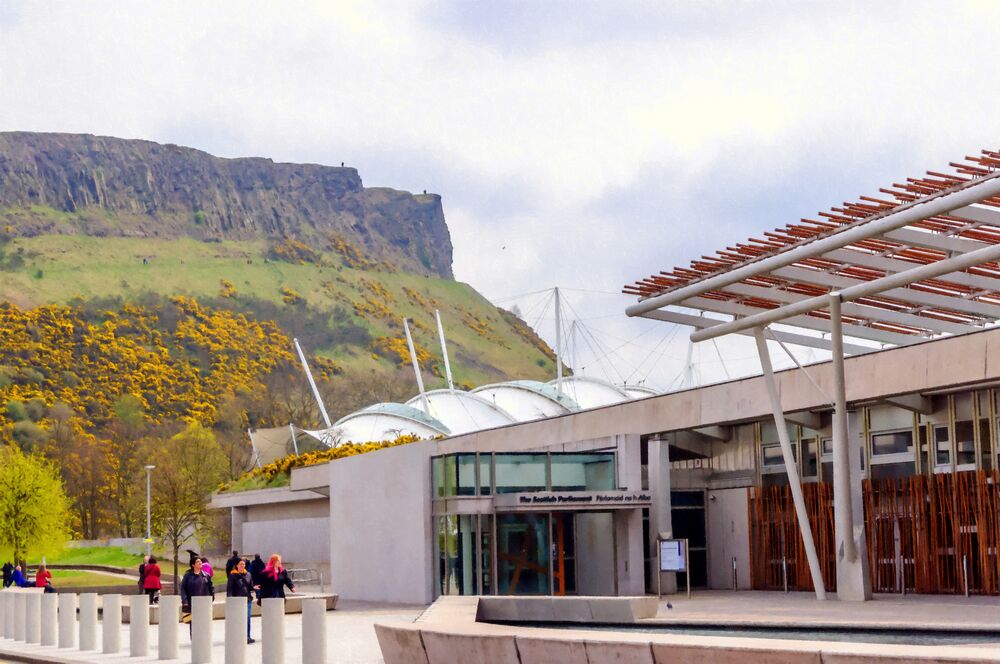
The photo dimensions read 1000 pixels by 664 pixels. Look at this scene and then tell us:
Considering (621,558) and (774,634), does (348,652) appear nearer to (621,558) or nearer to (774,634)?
(774,634)

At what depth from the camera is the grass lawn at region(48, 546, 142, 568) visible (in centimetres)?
9206

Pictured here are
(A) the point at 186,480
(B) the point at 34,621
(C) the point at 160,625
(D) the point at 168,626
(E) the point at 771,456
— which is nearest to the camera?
(D) the point at 168,626

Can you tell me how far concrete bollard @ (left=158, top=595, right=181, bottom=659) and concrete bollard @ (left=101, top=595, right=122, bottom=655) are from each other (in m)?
1.53

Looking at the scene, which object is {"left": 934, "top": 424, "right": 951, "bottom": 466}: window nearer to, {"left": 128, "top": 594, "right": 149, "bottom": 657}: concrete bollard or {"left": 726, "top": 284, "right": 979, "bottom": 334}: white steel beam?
{"left": 726, "top": 284, "right": 979, "bottom": 334}: white steel beam

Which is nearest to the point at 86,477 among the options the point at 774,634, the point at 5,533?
the point at 5,533

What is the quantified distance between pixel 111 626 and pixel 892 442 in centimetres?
1770

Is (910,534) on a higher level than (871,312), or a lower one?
lower

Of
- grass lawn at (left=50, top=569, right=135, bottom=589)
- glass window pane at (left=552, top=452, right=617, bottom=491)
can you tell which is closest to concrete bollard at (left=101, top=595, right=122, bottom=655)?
glass window pane at (left=552, top=452, right=617, bottom=491)

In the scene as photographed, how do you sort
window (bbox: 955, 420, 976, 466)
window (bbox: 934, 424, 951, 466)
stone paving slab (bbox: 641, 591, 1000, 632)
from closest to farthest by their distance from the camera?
1. stone paving slab (bbox: 641, 591, 1000, 632)
2. window (bbox: 955, 420, 976, 466)
3. window (bbox: 934, 424, 951, 466)

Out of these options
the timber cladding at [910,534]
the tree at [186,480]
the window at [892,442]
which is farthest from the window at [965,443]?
the tree at [186,480]

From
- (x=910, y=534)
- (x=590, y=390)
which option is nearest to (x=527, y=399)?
(x=590, y=390)

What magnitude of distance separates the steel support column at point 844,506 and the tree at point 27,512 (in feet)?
165

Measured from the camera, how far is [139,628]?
72.0 ft

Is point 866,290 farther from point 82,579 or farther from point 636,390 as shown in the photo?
point 636,390
